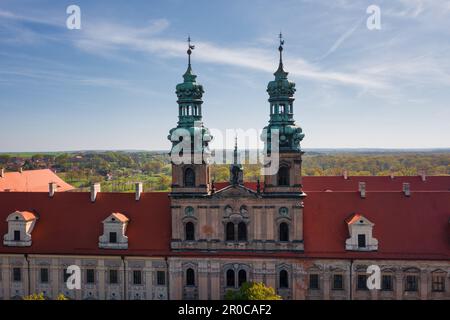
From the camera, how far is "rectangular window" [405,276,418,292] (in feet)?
111

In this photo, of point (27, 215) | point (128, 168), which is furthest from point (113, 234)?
point (128, 168)

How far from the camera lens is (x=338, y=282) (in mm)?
34500

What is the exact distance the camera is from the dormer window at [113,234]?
118 ft

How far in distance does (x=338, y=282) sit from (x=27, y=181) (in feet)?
135

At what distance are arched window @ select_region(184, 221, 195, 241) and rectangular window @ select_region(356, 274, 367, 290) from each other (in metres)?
12.9

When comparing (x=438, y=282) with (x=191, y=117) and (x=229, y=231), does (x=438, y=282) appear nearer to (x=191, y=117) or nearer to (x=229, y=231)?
(x=229, y=231)

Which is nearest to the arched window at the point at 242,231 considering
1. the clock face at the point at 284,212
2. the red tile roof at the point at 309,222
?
the red tile roof at the point at 309,222

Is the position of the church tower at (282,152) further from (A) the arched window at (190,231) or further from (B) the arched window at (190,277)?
(B) the arched window at (190,277)

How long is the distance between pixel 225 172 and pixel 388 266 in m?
80.8

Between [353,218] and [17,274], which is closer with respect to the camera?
[353,218]

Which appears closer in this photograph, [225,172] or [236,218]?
[236,218]

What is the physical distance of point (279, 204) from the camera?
3472 cm
